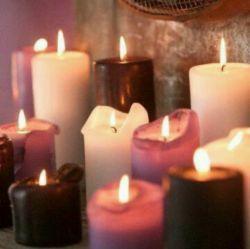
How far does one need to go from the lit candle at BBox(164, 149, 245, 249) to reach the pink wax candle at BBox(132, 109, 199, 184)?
5.4 inches

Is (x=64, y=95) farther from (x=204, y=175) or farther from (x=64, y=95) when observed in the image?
(x=204, y=175)

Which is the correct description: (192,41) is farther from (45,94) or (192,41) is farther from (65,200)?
(65,200)

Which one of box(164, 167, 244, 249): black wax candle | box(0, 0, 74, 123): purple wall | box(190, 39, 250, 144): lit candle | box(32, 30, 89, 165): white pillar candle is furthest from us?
box(0, 0, 74, 123): purple wall

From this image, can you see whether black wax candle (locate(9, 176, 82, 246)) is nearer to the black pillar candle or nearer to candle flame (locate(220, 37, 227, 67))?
the black pillar candle

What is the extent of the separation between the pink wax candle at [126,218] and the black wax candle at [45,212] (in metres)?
0.11

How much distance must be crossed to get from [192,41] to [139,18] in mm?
119

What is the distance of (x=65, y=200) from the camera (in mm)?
860

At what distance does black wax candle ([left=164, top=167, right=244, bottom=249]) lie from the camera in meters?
0.67

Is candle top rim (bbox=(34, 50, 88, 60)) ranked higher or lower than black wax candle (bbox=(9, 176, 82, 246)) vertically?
higher

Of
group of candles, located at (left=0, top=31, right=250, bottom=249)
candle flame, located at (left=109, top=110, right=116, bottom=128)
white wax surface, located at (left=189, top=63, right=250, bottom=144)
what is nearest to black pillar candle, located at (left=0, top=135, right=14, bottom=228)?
group of candles, located at (left=0, top=31, right=250, bottom=249)

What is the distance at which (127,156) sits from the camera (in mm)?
942

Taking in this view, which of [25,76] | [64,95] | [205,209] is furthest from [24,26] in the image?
[205,209]

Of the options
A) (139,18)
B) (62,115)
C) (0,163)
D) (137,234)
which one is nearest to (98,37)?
(139,18)

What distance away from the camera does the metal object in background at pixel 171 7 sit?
1021 mm
